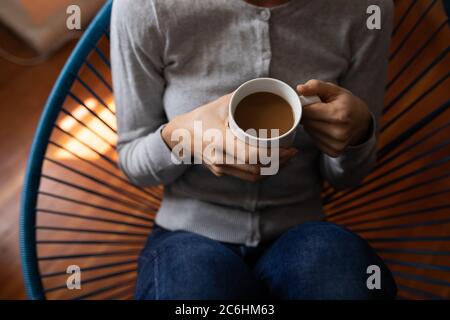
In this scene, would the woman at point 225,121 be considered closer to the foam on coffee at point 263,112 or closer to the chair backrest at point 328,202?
the foam on coffee at point 263,112

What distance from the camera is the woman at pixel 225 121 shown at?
56 centimetres

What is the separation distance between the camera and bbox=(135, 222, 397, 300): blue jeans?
0.58 meters

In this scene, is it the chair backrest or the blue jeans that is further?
the chair backrest

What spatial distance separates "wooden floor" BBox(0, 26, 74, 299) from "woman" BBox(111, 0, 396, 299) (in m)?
0.57

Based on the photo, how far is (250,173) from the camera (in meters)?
0.53

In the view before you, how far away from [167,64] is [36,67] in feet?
2.92

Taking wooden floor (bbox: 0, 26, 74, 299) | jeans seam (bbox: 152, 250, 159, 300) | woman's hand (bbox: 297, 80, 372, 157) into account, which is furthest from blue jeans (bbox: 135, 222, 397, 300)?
wooden floor (bbox: 0, 26, 74, 299)

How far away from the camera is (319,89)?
51 centimetres

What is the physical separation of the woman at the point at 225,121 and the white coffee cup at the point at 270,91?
0.03 meters

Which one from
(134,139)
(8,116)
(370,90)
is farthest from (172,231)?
(8,116)

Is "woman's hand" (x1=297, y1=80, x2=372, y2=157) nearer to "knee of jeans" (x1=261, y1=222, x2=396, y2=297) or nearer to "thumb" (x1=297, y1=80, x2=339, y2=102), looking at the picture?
"thumb" (x1=297, y1=80, x2=339, y2=102)

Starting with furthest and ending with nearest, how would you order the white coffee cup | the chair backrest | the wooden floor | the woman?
the wooden floor, the chair backrest, the woman, the white coffee cup

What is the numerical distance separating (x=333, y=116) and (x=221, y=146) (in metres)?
0.14
